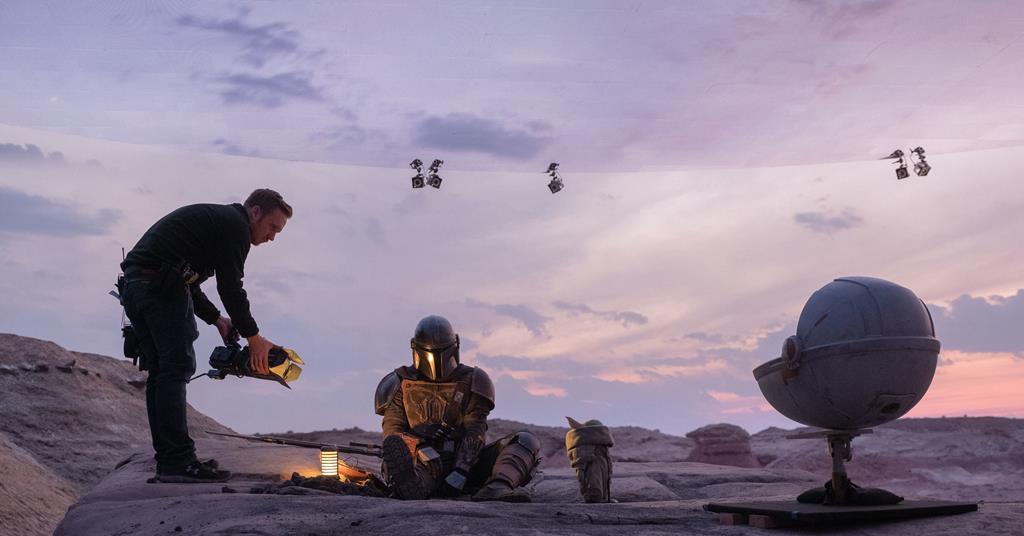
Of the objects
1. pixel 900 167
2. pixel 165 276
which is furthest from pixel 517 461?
pixel 900 167

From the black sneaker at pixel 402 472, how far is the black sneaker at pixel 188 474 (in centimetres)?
131

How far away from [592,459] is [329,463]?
89.1 inches

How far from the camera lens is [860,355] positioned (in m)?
4.55

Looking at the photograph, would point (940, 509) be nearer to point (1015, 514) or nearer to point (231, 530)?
point (1015, 514)

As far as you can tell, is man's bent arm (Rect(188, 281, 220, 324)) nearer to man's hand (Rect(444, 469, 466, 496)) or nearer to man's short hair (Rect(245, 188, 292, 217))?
man's short hair (Rect(245, 188, 292, 217))

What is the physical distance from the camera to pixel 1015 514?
14.6 ft

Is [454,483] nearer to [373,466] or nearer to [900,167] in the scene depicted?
[373,466]

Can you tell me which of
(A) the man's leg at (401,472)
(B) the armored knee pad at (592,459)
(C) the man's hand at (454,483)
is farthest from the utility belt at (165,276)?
(B) the armored knee pad at (592,459)

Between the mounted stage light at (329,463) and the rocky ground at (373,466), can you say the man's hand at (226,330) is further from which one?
the mounted stage light at (329,463)

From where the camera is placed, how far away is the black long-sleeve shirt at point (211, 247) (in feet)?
19.8

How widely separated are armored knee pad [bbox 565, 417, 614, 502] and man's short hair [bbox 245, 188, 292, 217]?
2.66 meters

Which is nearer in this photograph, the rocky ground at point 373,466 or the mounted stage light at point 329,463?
the rocky ground at point 373,466

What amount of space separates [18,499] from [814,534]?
6012 mm

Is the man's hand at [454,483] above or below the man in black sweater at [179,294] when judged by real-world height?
below
